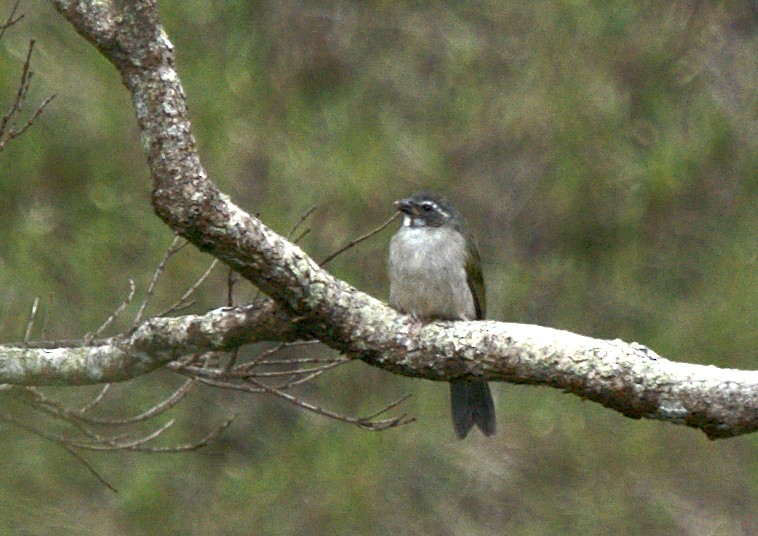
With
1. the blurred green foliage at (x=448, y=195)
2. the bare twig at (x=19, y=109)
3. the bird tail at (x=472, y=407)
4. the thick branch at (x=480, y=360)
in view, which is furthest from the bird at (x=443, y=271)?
the blurred green foliage at (x=448, y=195)

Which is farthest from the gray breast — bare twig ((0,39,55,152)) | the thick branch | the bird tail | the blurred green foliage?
the blurred green foliage

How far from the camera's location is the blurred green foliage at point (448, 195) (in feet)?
29.5

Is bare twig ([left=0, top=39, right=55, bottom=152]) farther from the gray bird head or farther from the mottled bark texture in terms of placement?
the gray bird head

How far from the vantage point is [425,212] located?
6.04 metres

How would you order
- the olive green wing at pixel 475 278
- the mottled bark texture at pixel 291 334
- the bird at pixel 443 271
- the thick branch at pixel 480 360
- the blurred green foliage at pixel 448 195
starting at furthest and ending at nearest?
1. the blurred green foliage at pixel 448 195
2. the olive green wing at pixel 475 278
3. the bird at pixel 443 271
4. the thick branch at pixel 480 360
5. the mottled bark texture at pixel 291 334

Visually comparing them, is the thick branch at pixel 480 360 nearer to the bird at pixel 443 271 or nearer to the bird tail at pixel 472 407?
the bird at pixel 443 271

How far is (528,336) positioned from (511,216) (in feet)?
20.0

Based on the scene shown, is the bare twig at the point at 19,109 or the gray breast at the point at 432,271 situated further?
the gray breast at the point at 432,271

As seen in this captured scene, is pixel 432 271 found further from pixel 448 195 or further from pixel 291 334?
pixel 448 195

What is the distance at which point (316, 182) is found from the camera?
9641 mm

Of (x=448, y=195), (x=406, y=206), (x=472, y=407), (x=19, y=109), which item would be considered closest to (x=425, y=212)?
(x=406, y=206)

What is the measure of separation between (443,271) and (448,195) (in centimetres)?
438

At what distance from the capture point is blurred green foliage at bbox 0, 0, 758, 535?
9.00 metres

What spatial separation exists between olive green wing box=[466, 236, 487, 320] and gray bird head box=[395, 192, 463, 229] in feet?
0.38
